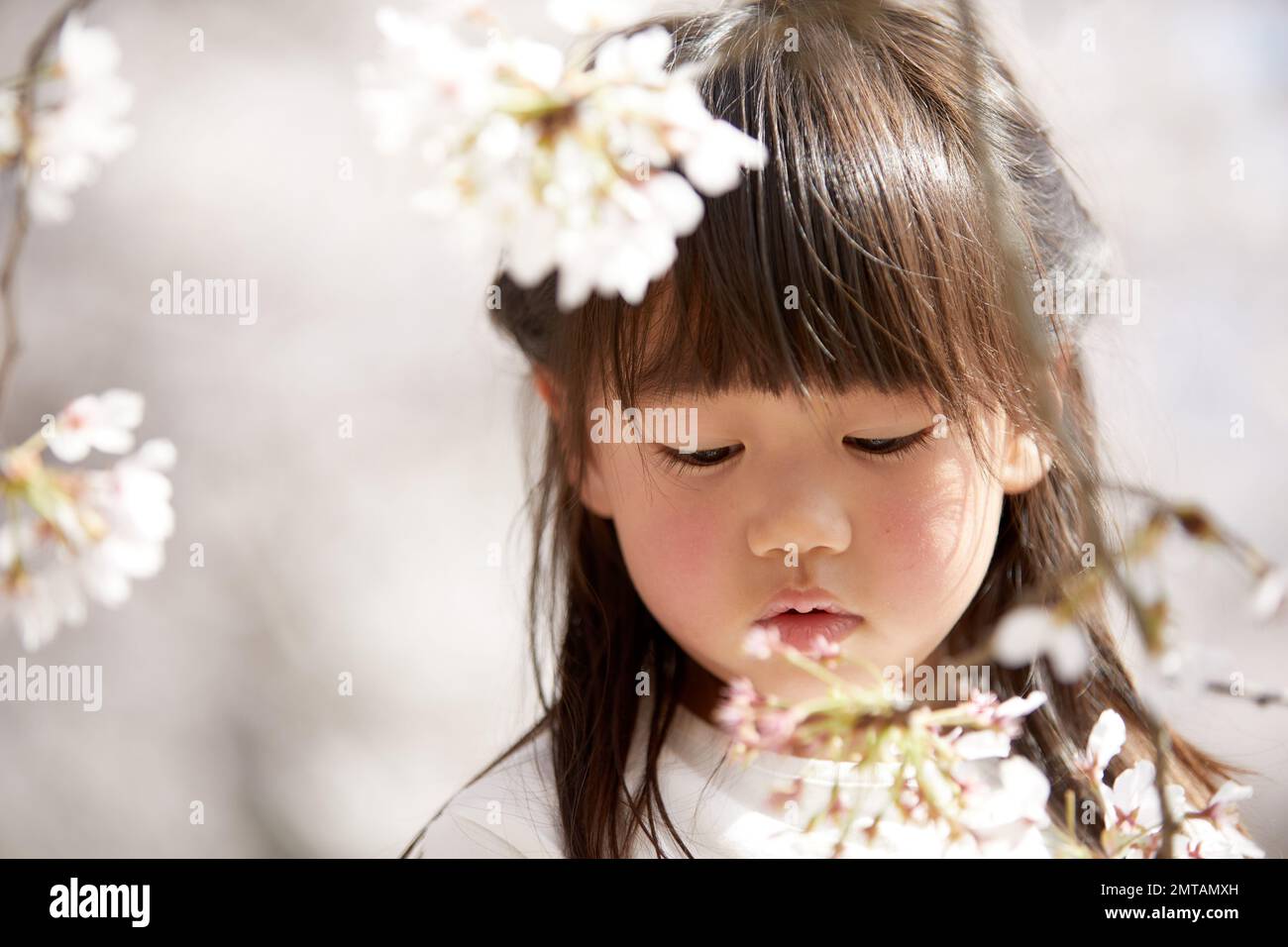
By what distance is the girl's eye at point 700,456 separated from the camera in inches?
24.7

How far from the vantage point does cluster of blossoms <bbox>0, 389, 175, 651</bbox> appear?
0.42 metres

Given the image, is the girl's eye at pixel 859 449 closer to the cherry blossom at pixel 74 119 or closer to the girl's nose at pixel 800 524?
the girl's nose at pixel 800 524

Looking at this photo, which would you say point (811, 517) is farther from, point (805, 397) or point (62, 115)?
point (62, 115)

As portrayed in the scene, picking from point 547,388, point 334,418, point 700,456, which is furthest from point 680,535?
point 334,418

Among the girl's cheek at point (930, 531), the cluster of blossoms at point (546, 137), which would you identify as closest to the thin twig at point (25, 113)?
the cluster of blossoms at point (546, 137)

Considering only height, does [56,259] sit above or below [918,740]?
above

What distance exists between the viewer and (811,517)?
596 mm

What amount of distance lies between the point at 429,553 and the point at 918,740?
2.57 ft

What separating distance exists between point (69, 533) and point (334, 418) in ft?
2.45

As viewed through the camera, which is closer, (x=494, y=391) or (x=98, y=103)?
(x=98, y=103)

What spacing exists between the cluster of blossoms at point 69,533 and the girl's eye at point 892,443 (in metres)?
0.33
